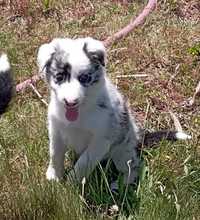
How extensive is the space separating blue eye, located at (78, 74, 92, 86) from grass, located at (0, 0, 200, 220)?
21.5 inches

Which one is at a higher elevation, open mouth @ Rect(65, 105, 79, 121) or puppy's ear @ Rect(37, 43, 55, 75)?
puppy's ear @ Rect(37, 43, 55, 75)

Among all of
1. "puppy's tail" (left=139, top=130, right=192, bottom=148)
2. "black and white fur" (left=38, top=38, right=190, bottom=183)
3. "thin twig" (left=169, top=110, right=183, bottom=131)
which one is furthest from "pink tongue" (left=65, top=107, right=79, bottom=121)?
"thin twig" (left=169, top=110, right=183, bottom=131)

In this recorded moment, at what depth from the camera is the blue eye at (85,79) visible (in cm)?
390

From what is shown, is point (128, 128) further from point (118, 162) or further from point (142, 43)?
point (142, 43)

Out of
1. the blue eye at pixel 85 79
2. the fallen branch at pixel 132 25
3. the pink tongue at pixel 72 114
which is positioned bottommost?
the pink tongue at pixel 72 114

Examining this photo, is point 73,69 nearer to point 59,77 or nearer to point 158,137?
point 59,77

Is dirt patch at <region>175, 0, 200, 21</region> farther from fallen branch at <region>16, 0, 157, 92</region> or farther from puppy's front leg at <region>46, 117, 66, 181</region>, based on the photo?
puppy's front leg at <region>46, 117, 66, 181</region>

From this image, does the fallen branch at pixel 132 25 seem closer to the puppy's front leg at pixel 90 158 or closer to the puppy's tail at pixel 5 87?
the puppy's front leg at pixel 90 158

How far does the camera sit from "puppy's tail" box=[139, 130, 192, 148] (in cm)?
457

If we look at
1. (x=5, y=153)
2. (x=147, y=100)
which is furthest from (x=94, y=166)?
(x=147, y=100)

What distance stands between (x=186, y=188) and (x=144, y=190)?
0.26m

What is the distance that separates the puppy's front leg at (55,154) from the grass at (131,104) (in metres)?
0.08

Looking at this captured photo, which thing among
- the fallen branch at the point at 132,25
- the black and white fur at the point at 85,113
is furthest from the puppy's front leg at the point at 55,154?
the fallen branch at the point at 132,25

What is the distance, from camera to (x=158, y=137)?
15.2 ft
